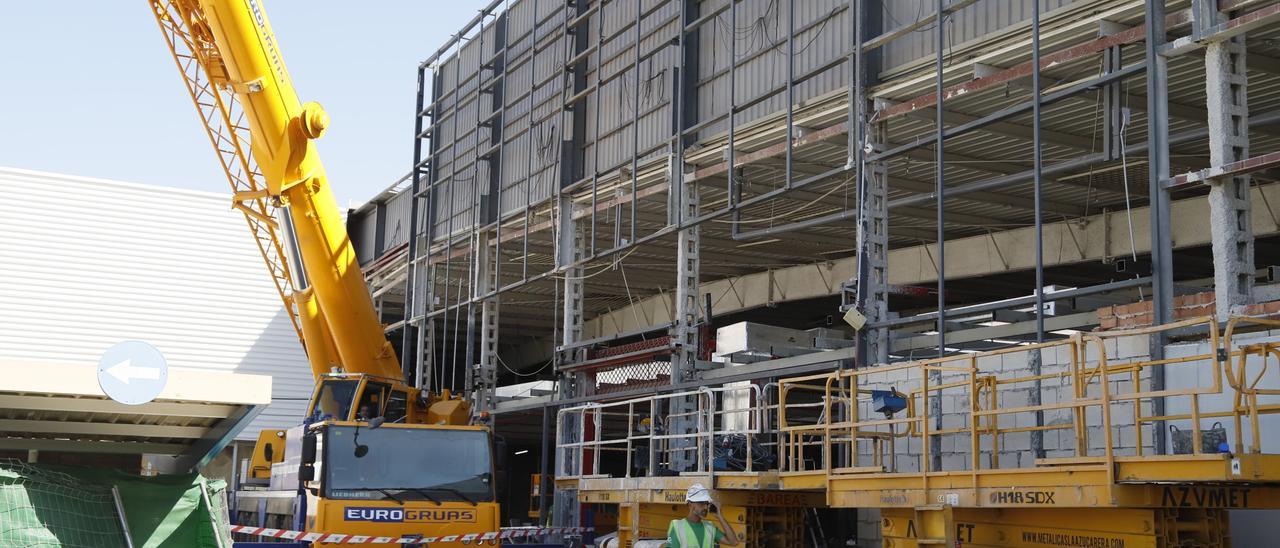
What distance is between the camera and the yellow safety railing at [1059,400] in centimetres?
927

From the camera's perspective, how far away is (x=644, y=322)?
32.5m

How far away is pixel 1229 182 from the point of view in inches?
472

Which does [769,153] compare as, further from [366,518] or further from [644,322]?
[644,322]

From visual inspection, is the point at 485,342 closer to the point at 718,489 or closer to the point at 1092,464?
the point at 718,489

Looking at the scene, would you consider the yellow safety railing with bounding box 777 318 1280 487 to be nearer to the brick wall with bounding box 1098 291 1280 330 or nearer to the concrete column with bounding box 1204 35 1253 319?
the brick wall with bounding box 1098 291 1280 330

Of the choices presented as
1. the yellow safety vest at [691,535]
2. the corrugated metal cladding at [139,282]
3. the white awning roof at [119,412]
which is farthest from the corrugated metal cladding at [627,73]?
the corrugated metal cladding at [139,282]

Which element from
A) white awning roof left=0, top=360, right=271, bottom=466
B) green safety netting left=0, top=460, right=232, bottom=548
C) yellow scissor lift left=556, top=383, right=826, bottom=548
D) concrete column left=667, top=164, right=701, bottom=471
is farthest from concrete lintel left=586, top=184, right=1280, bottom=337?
green safety netting left=0, top=460, right=232, bottom=548

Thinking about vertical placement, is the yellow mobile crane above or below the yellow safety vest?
above

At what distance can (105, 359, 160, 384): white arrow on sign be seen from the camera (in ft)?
37.9

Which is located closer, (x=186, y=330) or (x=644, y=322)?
(x=644, y=322)

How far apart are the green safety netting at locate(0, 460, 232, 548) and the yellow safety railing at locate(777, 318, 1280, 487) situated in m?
6.21

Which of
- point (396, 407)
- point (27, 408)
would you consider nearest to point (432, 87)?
point (396, 407)

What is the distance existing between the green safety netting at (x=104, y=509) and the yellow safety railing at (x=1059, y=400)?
621 centimetres

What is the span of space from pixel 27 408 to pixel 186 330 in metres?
24.7
